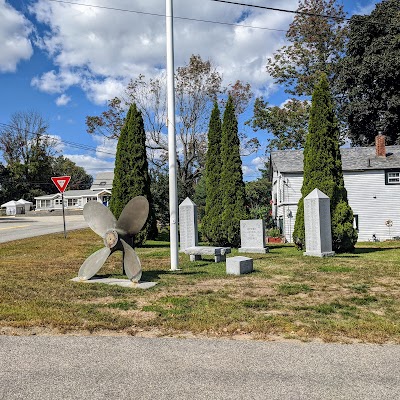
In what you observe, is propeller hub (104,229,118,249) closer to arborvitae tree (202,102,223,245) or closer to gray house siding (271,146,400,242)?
arborvitae tree (202,102,223,245)

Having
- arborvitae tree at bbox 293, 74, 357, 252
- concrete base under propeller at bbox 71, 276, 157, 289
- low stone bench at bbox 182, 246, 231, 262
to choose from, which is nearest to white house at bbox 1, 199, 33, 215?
low stone bench at bbox 182, 246, 231, 262

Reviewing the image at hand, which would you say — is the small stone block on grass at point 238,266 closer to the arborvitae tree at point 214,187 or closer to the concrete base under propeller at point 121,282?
the concrete base under propeller at point 121,282

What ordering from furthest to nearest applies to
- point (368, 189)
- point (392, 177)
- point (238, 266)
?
1. point (368, 189)
2. point (392, 177)
3. point (238, 266)

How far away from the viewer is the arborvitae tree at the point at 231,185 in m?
17.4

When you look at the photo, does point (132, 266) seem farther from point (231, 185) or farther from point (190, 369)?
point (231, 185)

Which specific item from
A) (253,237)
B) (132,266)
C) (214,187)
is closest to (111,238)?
(132,266)

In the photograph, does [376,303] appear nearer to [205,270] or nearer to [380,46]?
[205,270]

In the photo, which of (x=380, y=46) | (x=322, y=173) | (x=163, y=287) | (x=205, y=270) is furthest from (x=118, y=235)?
(x=380, y=46)

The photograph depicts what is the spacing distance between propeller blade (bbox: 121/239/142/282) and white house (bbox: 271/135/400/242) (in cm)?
2195

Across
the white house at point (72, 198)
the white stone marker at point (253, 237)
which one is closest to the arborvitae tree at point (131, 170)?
the white stone marker at point (253, 237)

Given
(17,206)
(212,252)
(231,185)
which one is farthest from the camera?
(17,206)

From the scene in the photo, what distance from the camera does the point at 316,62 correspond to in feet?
119

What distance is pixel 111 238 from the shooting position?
8148 millimetres

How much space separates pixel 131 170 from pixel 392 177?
19346 millimetres
